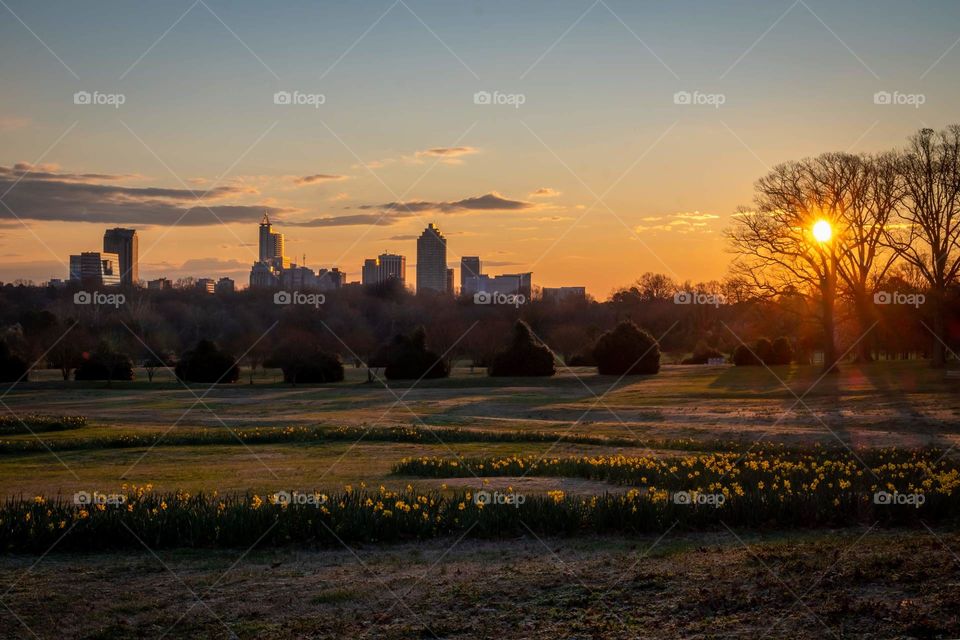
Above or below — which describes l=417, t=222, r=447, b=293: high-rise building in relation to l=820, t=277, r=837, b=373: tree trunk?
above

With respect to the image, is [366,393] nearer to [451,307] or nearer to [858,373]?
[858,373]

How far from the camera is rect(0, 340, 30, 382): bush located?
50281 millimetres

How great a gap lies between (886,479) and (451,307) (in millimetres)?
61826

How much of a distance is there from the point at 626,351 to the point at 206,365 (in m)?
24.6

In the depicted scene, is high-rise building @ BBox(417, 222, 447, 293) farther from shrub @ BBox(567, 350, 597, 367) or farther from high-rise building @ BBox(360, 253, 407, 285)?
shrub @ BBox(567, 350, 597, 367)

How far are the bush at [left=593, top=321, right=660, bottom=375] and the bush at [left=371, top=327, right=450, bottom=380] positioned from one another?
9687 mm

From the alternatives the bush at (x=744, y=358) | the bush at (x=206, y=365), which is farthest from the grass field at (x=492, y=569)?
the bush at (x=744, y=358)

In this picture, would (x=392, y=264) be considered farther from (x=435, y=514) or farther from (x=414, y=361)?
(x=435, y=514)

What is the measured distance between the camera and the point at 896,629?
6406 millimetres

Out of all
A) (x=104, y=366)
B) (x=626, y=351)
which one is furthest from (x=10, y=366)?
(x=626, y=351)

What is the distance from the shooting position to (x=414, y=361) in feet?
172

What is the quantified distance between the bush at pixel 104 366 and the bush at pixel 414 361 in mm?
15412

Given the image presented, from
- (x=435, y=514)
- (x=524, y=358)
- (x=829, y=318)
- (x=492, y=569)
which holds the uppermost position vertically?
(x=829, y=318)

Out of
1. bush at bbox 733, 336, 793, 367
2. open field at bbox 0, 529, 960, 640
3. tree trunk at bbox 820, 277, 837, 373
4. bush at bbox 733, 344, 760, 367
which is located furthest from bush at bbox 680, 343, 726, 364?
open field at bbox 0, 529, 960, 640
